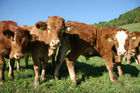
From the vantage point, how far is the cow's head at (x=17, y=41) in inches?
184

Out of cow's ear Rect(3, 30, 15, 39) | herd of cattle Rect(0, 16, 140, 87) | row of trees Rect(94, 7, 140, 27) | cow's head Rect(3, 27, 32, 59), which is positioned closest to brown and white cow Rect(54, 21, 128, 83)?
herd of cattle Rect(0, 16, 140, 87)

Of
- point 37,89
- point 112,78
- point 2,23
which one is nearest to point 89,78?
point 112,78

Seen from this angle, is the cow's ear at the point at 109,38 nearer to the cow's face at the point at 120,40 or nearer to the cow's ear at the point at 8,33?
the cow's face at the point at 120,40

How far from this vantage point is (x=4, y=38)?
5.25 meters

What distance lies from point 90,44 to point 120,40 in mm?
1285

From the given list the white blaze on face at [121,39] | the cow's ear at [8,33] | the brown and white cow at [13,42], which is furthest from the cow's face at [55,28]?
the white blaze on face at [121,39]

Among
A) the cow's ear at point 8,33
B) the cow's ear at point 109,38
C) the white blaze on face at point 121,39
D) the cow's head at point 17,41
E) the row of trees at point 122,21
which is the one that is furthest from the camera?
the row of trees at point 122,21

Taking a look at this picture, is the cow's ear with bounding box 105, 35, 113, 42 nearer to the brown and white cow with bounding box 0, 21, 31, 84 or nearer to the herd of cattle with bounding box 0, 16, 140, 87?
the herd of cattle with bounding box 0, 16, 140, 87

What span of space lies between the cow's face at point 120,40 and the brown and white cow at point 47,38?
237 centimetres

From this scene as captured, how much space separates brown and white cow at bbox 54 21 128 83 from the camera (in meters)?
5.89

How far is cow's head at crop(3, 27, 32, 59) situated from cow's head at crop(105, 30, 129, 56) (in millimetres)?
3603

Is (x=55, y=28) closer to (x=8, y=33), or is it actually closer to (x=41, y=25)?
(x=41, y=25)

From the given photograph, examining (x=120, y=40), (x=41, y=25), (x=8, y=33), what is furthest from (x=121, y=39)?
(x=8, y=33)

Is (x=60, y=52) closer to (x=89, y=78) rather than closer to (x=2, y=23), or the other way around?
(x=89, y=78)
